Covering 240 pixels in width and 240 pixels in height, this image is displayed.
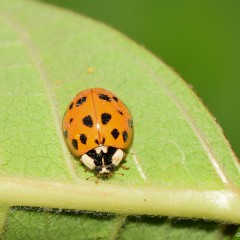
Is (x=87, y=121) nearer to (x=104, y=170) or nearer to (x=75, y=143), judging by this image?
(x=75, y=143)

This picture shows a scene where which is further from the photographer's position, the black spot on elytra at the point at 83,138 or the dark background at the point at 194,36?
the dark background at the point at 194,36

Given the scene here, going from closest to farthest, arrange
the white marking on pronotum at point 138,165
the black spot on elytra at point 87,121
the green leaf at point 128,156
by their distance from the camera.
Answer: the green leaf at point 128,156 → the white marking on pronotum at point 138,165 → the black spot on elytra at point 87,121

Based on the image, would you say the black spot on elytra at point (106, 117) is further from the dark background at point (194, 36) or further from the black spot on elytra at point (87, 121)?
the dark background at point (194, 36)

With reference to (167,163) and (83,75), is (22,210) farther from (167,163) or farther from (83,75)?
(83,75)

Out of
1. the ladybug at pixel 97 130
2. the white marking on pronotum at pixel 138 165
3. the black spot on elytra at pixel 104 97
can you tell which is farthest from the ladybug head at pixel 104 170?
the black spot on elytra at pixel 104 97

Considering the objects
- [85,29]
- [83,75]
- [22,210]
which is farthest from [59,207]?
[85,29]

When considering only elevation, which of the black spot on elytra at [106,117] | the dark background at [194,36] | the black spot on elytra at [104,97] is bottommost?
the dark background at [194,36]

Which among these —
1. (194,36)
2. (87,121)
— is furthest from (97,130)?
(194,36)
